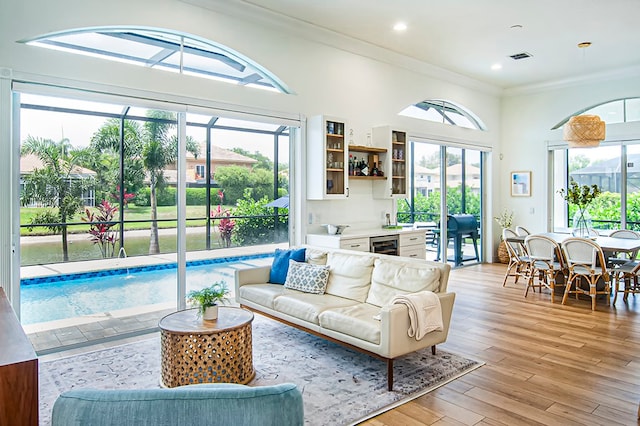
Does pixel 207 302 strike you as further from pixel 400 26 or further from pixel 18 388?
pixel 400 26

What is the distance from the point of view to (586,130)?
6.16 m

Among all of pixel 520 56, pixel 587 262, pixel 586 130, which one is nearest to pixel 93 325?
pixel 587 262

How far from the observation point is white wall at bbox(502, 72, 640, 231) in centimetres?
796

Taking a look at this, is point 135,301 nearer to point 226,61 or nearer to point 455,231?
point 226,61

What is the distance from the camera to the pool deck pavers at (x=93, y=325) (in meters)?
4.01

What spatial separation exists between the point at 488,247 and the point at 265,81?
588cm

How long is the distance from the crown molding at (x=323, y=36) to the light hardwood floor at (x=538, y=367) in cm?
367

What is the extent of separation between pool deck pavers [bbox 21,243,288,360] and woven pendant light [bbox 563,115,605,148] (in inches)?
207

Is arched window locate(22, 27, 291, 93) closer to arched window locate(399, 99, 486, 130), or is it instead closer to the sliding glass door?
arched window locate(399, 99, 486, 130)

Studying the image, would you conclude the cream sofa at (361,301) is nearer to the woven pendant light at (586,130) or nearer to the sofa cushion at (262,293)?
the sofa cushion at (262,293)

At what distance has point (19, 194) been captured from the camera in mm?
3840

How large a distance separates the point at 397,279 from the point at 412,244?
2.83 meters

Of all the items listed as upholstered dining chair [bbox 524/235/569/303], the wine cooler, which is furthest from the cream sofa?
upholstered dining chair [bbox 524/235/569/303]

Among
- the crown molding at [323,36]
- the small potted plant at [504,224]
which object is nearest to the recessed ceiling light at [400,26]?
the crown molding at [323,36]
